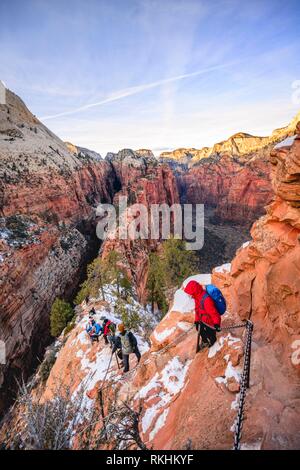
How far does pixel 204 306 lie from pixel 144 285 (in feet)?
80.4

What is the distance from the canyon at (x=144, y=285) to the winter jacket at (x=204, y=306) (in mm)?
931

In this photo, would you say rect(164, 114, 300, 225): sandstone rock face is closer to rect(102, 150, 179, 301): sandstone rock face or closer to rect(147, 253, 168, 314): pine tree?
rect(102, 150, 179, 301): sandstone rock face

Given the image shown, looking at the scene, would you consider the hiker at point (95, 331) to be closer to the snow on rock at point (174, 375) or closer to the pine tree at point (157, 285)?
the snow on rock at point (174, 375)

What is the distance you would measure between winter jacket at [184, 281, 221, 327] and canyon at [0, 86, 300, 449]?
931mm

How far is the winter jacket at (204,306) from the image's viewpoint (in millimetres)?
5535

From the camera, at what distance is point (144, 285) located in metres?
29.6

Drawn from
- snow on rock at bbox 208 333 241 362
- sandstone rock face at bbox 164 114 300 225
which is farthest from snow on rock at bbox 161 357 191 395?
sandstone rock face at bbox 164 114 300 225

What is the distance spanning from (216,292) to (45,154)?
49.5 meters

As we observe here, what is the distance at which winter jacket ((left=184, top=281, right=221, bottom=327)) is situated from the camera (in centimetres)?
554

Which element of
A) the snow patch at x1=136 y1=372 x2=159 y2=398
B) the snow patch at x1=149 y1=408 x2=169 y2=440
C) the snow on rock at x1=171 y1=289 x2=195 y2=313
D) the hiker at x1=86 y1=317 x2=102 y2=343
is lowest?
the hiker at x1=86 y1=317 x2=102 y2=343

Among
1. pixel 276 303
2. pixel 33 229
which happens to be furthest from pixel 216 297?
pixel 33 229

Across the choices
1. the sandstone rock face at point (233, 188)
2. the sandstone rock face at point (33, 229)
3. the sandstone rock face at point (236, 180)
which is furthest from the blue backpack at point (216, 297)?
the sandstone rock face at point (233, 188)

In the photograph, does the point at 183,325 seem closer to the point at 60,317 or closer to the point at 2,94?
the point at 60,317
